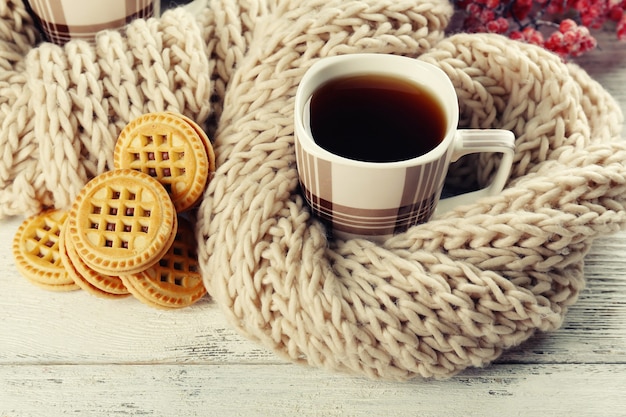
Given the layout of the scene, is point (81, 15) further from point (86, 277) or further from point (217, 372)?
point (217, 372)

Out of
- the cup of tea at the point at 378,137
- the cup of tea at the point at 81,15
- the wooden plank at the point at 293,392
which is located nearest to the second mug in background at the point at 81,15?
the cup of tea at the point at 81,15

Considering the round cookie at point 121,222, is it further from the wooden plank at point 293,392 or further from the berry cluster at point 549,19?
the berry cluster at point 549,19

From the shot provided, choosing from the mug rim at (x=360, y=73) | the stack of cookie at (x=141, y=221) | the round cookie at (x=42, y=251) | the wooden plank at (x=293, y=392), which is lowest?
the wooden plank at (x=293, y=392)

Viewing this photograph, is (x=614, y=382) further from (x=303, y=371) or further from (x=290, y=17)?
(x=290, y=17)

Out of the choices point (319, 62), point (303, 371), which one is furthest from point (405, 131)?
point (303, 371)

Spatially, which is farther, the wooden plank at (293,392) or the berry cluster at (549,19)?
the berry cluster at (549,19)

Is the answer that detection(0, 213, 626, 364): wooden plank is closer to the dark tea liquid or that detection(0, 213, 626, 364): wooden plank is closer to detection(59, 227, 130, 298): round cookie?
detection(59, 227, 130, 298): round cookie

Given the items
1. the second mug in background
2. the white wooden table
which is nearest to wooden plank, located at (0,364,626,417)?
the white wooden table

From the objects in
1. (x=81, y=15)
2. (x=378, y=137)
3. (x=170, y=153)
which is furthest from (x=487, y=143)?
(x=81, y=15)

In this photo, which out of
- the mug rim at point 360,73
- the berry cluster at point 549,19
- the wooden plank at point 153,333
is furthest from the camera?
the berry cluster at point 549,19
